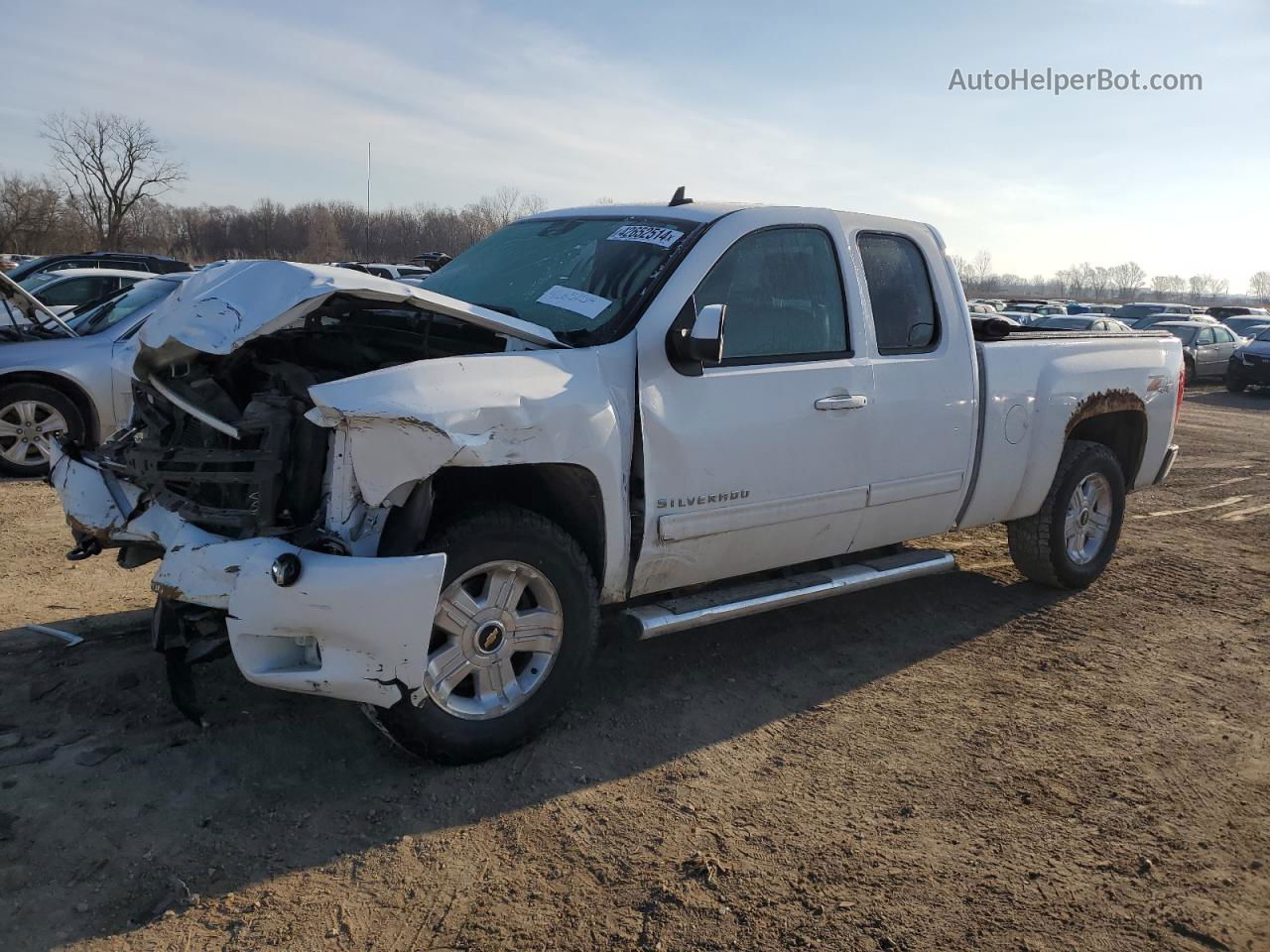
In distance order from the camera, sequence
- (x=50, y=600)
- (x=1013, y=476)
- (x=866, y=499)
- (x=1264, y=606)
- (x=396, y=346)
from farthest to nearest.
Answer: (x=1264, y=606) → (x=1013, y=476) → (x=50, y=600) → (x=866, y=499) → (x=396, y=346)

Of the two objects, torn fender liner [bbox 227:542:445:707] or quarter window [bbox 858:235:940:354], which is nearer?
torn fender liner [bbox 227:542:445:707]

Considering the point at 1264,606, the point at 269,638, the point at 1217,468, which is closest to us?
the point at 269,638

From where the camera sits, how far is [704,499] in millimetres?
3869

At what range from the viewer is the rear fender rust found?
5.54 m

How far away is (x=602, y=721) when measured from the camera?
12.8 feet

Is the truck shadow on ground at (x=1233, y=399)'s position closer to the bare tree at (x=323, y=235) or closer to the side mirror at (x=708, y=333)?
the side mirror at (x=708, y=333)

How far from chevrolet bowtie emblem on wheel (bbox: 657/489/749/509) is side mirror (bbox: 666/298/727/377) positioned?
487 millimetres

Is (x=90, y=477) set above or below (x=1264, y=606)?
above

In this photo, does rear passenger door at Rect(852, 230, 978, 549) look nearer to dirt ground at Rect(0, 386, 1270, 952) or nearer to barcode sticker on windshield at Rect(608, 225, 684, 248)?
dirt ground at Rect(0, 386, 1270, 952)

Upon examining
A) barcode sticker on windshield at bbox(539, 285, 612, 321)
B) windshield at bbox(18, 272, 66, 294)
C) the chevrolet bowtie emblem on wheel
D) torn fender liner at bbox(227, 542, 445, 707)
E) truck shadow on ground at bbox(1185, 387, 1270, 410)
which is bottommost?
truck shadow on ground at bbox(1185, 387, 1270, 410)

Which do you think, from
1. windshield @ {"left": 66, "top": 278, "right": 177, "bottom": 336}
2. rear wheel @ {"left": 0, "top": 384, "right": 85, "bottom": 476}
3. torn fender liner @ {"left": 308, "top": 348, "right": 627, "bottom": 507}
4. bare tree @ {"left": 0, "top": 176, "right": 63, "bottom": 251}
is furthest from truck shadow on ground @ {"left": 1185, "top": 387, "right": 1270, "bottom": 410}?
bare tree @ {"left": 0, "top": 176, "right": 63, "bottom": 251}

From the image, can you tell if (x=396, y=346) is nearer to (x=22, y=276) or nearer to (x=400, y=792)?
(x=400, y=792)

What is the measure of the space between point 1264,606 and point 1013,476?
2.01 metres

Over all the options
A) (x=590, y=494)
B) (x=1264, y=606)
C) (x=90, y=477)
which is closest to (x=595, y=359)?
(x=590, y=494)
